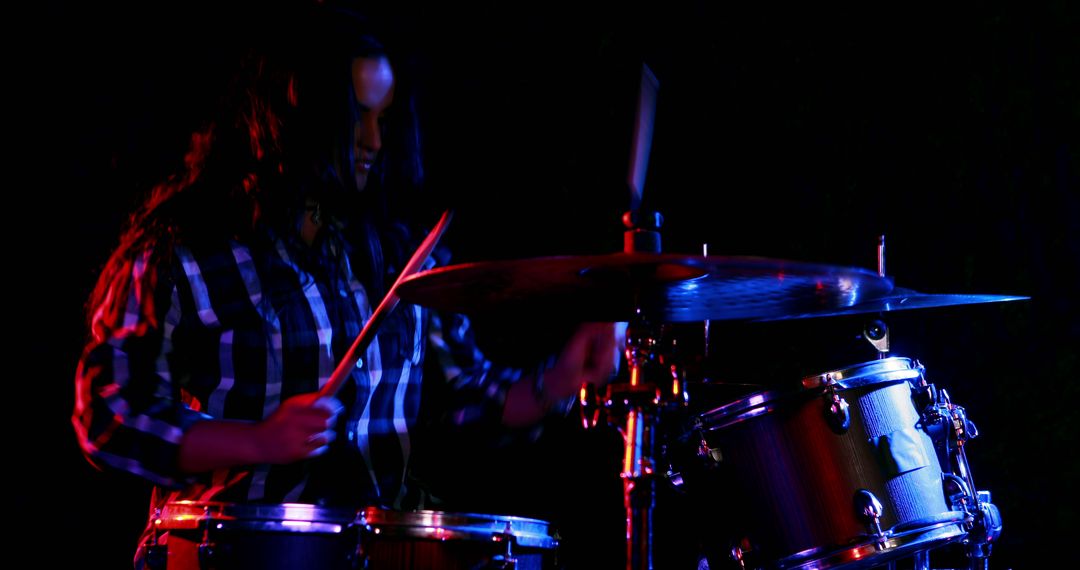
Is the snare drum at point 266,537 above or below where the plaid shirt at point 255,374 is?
below

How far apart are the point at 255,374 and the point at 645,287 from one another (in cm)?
92

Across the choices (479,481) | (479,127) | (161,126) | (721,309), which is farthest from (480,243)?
(721,309)

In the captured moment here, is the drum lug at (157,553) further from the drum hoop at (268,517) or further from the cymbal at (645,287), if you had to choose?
the cymbal at (645,287)

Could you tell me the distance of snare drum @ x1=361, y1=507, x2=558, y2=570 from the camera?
1627 millimetres

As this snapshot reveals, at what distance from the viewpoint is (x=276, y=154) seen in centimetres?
220

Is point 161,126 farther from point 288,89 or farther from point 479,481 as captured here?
point 479,481

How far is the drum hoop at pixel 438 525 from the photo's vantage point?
163cm

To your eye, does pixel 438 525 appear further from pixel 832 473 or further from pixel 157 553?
pixel 832 473

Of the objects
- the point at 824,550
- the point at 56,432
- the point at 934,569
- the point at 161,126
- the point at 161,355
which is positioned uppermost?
the point at 161,126

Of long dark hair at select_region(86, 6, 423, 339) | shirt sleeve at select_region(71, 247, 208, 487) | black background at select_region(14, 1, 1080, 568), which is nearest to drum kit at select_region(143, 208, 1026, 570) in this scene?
shirt sleeve at select_region(71, 247, 208, 487)

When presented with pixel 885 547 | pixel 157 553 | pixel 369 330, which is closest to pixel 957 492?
pixel 885 547

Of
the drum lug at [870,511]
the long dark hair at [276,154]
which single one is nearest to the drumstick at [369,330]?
the long dark hair at [276,154]

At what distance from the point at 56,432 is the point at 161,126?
2.46 feet

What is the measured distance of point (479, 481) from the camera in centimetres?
275
